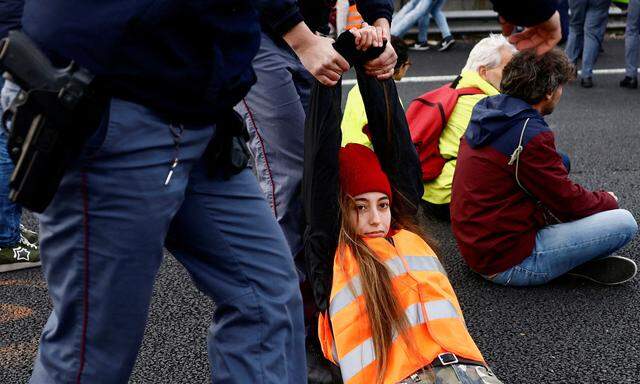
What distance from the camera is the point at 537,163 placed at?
3197 mm

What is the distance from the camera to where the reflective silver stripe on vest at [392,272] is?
8.30ft

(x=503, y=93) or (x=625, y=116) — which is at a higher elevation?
(x=503, y=93)

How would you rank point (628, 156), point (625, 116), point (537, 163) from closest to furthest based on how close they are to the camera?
point (537, 163)
point (628, 156)
point (625, 116)

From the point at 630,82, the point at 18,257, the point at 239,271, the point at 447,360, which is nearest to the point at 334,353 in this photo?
the point at 447,360

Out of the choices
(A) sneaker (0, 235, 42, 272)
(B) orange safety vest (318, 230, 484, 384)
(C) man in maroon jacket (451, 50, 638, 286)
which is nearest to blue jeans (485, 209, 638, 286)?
(C) man in maroon jacket (451, 50, 638, 286)

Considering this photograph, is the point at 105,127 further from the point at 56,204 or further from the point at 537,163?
the point at 537,163

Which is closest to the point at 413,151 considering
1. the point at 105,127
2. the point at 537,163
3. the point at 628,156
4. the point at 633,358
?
the point at 537,163

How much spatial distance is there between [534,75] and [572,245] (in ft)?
2.26

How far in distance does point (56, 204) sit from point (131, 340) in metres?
0.31

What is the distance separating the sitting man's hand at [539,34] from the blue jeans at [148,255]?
1107 millimetres

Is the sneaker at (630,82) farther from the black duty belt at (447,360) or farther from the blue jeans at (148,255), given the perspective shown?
the blue jeans at (148,255)

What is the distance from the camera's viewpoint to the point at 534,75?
10.7 ft

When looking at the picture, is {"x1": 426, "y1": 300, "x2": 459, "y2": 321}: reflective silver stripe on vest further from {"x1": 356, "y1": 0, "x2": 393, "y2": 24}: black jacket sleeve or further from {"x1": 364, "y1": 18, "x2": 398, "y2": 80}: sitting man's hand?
{"x1": 356, "y1": 0, "x2": 393, "y2": 24}: black jacket sleeve

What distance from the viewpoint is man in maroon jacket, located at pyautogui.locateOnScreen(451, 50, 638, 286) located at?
3.23m
